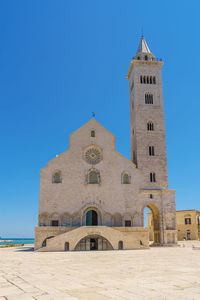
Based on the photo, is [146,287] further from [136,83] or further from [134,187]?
[136,83]

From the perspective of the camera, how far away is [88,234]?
33562 millimetres

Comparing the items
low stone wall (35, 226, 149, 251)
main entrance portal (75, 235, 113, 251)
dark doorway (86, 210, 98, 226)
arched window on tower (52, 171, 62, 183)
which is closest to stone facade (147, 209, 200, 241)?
low stone wall (35, 226, 149, 251)

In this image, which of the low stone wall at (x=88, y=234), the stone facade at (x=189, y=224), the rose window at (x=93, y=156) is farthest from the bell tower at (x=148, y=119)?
the stone facade at (x=189, y=224)

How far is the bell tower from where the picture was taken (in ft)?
147

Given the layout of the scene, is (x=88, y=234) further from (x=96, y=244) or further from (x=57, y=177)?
(x=57, y=177)

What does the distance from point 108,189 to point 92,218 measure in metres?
4.50

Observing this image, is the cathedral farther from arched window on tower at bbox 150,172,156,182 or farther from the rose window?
arched window on tower at bbox 150,172,156,182

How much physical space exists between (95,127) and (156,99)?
12.1 metres

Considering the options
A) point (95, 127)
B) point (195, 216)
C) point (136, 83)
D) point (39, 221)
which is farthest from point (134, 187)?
point (195, 216)

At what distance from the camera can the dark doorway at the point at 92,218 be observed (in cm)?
3978

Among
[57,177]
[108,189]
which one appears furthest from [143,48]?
[57,177]

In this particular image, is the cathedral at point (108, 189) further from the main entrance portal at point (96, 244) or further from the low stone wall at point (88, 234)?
the main entrance portal at point (96, 244)

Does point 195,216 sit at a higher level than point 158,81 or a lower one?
lower

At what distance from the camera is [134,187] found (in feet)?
137
